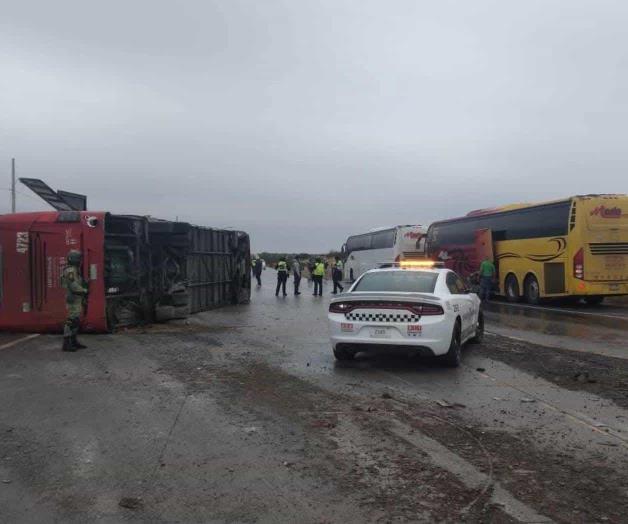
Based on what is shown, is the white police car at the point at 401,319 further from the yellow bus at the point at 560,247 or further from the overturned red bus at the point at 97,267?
the yellow bus at the point at 560,247

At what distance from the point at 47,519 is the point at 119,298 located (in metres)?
10.1

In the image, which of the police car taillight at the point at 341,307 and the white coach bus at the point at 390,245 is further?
the white coach bus at the point at 390,245

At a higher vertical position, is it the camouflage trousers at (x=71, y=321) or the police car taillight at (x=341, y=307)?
the police car taillight at (x=341, y=307)

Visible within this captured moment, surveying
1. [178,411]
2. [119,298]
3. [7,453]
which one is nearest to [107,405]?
[178,411]

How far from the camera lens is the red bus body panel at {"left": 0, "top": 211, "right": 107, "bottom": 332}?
12.9 metres

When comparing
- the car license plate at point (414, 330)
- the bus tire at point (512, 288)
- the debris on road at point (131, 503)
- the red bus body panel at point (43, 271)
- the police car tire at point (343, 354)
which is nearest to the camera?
the debris on road at point (131, 503)

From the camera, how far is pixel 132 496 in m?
4.45

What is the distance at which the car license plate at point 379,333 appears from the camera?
895cm

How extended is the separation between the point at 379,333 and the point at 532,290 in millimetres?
14946

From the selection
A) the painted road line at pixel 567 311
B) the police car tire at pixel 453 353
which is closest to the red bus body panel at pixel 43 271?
the police car tire at pixel 453 353

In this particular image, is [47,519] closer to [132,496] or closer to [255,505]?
[132,496]

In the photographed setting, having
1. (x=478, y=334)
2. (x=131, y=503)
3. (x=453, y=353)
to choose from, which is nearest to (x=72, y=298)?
(x=453, y=353)

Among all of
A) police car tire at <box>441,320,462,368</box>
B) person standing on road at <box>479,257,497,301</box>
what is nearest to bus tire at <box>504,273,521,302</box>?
person standing on road at <box>479,257,497,301</box>

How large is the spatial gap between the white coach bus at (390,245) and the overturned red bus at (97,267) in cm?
1778
